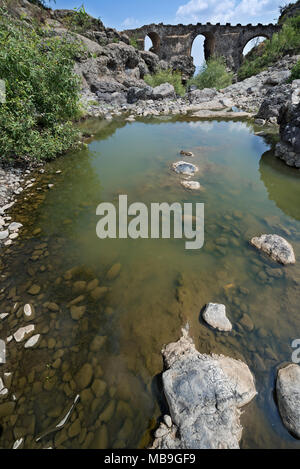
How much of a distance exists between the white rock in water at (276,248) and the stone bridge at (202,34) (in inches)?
1597

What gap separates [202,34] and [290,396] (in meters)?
49.5

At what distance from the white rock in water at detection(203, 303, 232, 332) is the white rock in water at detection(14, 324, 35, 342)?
2.33 m

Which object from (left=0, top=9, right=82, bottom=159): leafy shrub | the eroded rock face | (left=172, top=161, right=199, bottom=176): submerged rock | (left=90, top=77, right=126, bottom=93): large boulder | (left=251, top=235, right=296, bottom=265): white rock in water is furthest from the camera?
(left=90, top=77, right=126, bottom=93): large boulder

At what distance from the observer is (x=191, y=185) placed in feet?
19.6

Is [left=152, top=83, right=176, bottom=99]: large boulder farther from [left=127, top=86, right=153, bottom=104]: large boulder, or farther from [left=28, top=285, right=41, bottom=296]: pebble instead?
[left=28, top=285, right=41, bottom=296]: pebble

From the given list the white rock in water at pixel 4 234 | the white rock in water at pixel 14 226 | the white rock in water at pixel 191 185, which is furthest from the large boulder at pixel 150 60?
the white rock in water at pixel 4 234

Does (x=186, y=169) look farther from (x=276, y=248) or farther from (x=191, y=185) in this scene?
(x=276, y=248)

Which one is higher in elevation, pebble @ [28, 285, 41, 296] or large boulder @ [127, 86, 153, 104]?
large boulder @ [127, 86, 153, 104]

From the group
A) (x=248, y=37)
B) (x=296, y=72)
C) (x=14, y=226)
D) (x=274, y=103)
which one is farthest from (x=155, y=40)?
(x=14, y=226)

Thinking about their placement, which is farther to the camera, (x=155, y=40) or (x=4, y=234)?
(x=155, y=40)

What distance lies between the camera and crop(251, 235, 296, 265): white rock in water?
357 cm

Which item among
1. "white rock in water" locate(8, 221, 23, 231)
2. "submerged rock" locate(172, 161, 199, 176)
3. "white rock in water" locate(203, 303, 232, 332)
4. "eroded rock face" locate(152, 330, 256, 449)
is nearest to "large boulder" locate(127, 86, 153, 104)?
"submerged rock" locate(172, 161, 199, 176)
